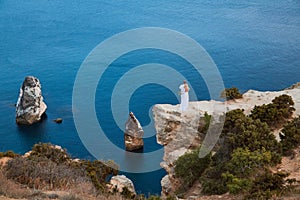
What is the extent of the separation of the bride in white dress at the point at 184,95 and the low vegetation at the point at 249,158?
2.83 m

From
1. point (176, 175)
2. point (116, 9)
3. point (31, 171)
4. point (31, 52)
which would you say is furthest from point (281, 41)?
point (31, 171)

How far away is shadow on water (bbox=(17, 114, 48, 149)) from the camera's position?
148ft

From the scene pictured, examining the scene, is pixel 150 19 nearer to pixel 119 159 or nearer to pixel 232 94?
pixel 119 159

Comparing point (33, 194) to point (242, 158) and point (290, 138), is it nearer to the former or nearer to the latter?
point (242, 158)

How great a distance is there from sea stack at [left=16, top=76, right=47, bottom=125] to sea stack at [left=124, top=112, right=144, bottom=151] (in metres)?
13.6

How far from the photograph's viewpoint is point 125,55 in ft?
200

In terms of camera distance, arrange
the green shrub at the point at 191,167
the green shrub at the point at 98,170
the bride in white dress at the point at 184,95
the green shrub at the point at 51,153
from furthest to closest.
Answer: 1. the bride in white dress at the point at 184,95
2. the green shrub at the point at 51,153
3. the green shrub at the point at 191,167
4. the green shrub at the point at 98,170

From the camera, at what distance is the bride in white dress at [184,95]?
24297 mm

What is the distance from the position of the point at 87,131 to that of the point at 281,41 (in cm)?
3404

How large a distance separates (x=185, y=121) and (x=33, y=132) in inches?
1082

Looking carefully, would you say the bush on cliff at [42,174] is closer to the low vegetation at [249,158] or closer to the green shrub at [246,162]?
the low vegetation at [249,158]

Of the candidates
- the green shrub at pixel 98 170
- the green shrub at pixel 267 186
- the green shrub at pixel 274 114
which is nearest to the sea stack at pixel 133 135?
the green shrub at pixel 98 170

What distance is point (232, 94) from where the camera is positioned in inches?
1063

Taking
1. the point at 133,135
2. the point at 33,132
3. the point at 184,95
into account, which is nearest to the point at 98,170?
the point at 184,95
